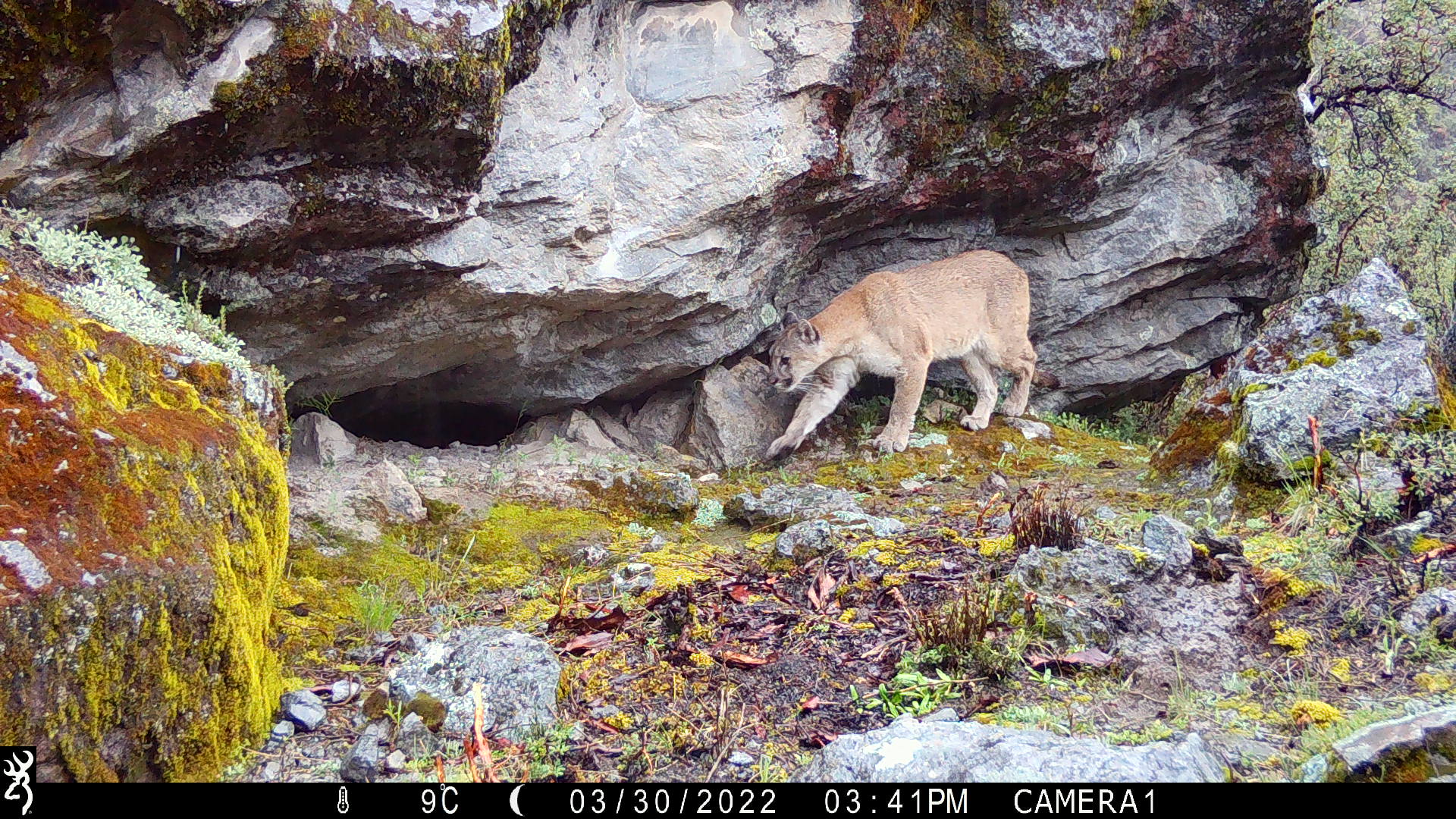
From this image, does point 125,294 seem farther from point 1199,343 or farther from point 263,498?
point 1199,343

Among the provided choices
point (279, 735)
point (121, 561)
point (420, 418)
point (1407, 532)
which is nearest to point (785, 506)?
point (1407, 532)

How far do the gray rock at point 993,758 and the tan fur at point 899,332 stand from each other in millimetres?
5438

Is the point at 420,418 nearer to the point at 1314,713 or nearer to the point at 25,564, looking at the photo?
the point at 25,564

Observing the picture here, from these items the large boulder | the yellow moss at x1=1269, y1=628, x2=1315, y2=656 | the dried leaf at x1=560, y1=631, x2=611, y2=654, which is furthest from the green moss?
the dried leaf at x1=560, y1=631, x2=611, y2=654

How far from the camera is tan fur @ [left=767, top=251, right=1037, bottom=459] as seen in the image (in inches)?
337

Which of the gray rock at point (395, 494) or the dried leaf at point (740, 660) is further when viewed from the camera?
the gray rock at point (395, 494)

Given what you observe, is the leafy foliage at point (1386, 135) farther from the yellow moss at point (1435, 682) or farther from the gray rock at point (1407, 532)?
the yellow moss at point (1435, 682)

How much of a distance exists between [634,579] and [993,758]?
2.53 metres

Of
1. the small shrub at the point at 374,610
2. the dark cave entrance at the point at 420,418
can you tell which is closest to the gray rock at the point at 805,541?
the small shrub at the point at 374,610

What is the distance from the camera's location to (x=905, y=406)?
28.7 feet

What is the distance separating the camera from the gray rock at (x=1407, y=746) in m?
2.42

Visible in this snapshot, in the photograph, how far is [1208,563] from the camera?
13.1 feet

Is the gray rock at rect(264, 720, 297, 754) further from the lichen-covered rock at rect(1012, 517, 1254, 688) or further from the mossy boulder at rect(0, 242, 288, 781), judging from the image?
the lichen-covered rock at rect(1012, 517, 1254, 688)

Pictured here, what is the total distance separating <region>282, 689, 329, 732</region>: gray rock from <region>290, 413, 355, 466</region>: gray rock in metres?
3.70
